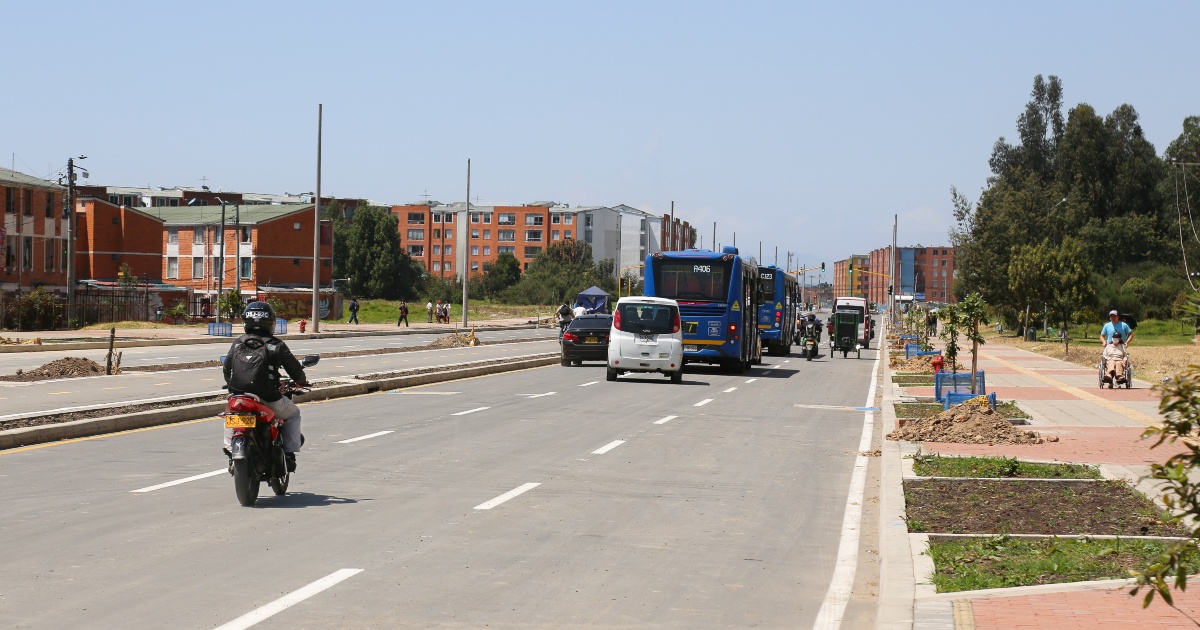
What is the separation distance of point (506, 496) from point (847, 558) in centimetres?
352

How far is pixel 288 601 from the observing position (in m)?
7.07

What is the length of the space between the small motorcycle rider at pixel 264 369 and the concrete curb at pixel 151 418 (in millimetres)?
5267

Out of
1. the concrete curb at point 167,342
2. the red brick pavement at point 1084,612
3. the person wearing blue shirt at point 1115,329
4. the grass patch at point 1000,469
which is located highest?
the person wearing blue shirt at point 1115,329

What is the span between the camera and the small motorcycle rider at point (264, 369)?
1069cm

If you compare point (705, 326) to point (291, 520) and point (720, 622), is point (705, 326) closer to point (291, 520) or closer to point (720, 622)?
point (291, 520)

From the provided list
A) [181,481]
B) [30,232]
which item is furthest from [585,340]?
[30,232]

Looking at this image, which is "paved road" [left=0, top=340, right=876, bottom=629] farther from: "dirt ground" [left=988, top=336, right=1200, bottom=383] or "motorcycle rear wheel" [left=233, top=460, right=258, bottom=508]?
"dirt ground" [left=988, top=336, right=1200, bottom=383]

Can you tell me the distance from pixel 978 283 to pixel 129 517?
7802 cm

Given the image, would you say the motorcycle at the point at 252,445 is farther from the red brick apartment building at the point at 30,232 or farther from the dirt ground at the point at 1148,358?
the red brick apartment building at the point at 30,232

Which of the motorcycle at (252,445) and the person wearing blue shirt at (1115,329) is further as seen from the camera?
the person wearing blue shirt at (1115,329)

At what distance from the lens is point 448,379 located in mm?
29719

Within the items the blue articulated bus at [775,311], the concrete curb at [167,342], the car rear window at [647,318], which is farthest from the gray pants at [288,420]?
the blue articulated bus at [775,311]

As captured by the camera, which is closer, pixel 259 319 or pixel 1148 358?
pixel 259 319

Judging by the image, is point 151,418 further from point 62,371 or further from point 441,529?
point 62,371
